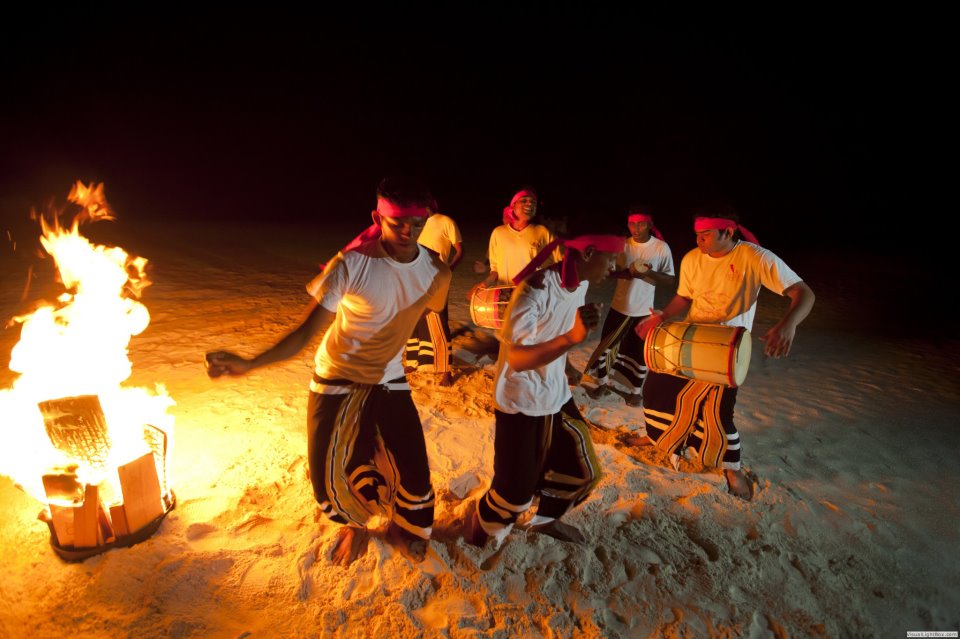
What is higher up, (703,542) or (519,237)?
(519,237)

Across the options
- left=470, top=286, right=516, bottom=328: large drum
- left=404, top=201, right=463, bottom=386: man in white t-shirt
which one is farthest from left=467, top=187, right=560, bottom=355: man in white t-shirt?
left=404, top=201, right=463, bottom=386: man in white t-shirt

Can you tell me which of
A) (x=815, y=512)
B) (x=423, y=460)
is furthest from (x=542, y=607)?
(x=815, y=512)

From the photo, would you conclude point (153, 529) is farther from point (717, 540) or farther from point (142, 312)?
point (717, 540)

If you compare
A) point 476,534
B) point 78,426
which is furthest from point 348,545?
point 78,426

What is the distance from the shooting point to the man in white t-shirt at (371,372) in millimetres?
2539

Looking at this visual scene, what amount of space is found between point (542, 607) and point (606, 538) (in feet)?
2.26

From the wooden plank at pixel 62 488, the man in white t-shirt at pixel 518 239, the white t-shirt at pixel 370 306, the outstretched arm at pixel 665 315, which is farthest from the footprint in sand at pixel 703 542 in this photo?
the wooden plank at pixel 62 488

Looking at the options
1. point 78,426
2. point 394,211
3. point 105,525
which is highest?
point 394,211

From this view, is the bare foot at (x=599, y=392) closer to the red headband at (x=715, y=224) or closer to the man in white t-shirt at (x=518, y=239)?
the man in white t-shirt at (x=518, y=239)

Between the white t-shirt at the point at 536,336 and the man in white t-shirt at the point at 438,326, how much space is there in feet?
8.57

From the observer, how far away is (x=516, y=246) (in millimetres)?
4949

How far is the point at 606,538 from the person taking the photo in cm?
321

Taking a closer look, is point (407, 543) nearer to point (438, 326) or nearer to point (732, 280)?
point (438, 326)

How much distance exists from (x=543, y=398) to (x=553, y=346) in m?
0.38
